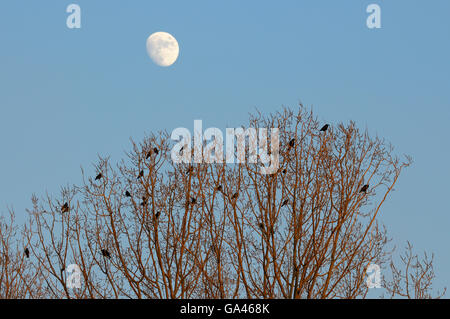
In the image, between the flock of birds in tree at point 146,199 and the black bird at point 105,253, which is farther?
the black bird at point 105,253

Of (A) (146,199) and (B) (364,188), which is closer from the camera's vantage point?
(B) (364,188)

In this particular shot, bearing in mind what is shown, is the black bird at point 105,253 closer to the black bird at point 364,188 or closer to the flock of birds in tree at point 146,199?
the flock of birds in tree at point 146,199

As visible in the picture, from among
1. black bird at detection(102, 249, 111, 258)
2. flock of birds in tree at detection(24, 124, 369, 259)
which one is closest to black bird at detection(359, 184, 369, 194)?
flock of birds in tree at detection(24, 124, 369, 259)

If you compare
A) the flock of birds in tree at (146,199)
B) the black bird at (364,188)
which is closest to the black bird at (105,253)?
the flock of birds in tree at (146,199)

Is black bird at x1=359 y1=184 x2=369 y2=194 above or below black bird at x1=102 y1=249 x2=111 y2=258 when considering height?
above

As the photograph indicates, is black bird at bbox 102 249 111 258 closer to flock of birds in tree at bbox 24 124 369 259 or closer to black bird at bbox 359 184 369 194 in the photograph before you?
flock of birds in tree at bbox 24 124 369 259

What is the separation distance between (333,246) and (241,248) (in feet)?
6.28

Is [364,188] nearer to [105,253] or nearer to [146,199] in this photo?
[146,199]

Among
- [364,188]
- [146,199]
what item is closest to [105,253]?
[146,199]

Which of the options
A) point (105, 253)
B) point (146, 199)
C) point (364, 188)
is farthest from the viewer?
point (146, 199)
